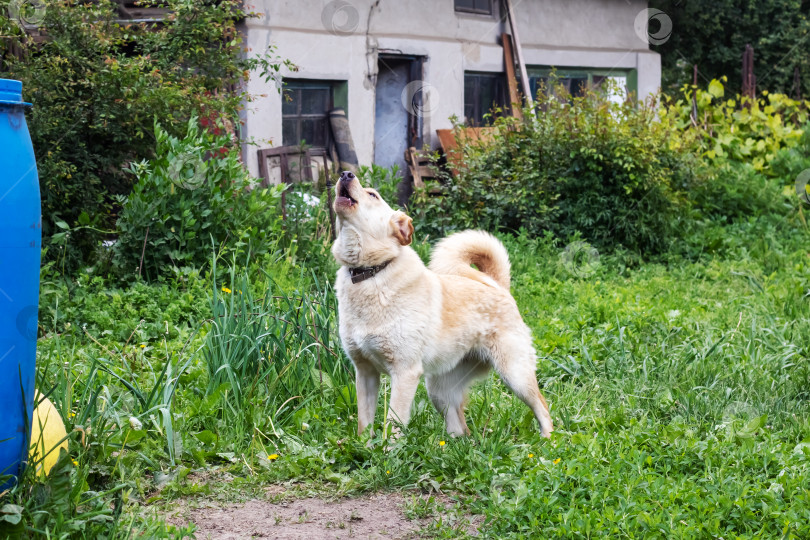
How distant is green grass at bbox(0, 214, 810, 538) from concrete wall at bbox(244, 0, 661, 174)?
4552mm

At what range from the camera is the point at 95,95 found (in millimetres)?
7098

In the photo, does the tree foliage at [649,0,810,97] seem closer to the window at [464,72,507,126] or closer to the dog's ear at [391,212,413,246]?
the window at [464,72,507,126]

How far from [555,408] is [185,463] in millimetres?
1911

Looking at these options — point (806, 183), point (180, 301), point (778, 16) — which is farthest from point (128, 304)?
point (778, 16)

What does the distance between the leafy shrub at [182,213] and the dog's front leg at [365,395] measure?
2.67m

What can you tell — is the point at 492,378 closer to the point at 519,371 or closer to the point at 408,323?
the point at 519,371

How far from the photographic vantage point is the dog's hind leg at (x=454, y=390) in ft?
13.4

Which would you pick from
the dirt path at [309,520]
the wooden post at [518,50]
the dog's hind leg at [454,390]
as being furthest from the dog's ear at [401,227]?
the wooden post at [518,50]

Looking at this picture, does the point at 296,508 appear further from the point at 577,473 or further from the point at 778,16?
the point at 778,16

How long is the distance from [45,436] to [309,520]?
101cm

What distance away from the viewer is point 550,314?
653 centimetres

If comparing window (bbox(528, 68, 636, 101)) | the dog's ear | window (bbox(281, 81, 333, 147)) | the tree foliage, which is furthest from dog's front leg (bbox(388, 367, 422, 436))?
the tree foliage

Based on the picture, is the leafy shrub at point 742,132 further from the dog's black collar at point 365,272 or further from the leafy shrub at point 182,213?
the dog's black collar at point 365,272

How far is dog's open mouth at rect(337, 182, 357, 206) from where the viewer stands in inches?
145
